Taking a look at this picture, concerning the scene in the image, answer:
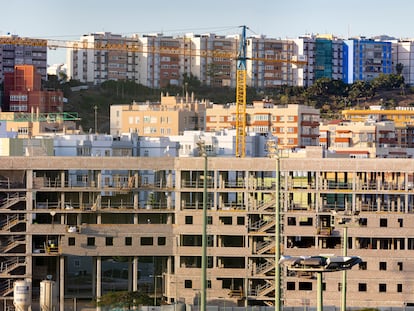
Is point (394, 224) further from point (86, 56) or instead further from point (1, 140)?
point (86, 56)

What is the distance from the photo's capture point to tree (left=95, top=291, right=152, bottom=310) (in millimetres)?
64375

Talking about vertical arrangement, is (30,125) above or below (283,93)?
below

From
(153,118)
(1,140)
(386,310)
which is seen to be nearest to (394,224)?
(386,310)

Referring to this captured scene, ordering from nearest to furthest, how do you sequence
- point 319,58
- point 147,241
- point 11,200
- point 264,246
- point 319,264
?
point 319,264, point 264,246, point 11,200, point 147,241, point 319,58

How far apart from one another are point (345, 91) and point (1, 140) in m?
92.0

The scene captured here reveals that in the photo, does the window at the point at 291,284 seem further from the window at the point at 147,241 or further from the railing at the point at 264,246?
the window at the point at 147,241

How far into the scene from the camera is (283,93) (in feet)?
545

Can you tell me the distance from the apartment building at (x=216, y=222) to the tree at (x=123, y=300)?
2054 millimetres

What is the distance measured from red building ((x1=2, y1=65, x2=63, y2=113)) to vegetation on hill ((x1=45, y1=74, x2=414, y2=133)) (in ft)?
33.1

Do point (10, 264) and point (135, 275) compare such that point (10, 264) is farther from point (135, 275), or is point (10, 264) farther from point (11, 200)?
point (135, 275)

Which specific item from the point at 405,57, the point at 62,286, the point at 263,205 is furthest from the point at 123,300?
the point at 405,57

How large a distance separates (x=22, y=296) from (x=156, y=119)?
5983 cm

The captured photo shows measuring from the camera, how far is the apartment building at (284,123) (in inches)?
4961

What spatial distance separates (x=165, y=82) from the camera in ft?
551
